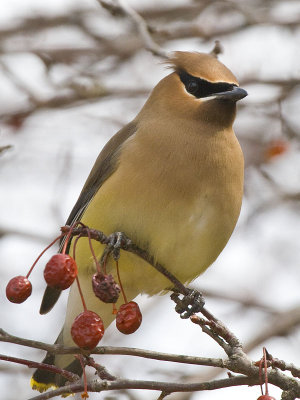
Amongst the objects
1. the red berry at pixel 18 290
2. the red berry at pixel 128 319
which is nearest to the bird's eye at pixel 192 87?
the red berry at pixel 128 319

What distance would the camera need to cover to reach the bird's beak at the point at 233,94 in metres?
3.88

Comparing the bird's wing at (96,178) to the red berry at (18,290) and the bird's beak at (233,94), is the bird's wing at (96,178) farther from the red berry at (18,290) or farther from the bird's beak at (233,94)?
the red berry at (18,290)

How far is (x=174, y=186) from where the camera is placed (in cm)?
375

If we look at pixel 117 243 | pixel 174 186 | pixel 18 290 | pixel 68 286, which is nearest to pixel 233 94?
pixel 174 186

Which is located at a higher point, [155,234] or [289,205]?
[289,205]

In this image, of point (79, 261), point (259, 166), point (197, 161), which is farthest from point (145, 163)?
point (259, 166)

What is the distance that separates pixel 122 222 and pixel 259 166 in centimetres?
259

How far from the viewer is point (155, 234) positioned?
3730 mm

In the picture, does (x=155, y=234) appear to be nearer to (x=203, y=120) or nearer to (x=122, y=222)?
(x=122, y=222)

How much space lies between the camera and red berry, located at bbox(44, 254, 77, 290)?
2939 mm

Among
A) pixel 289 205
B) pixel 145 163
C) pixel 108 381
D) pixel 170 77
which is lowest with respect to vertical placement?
pixel 108 381

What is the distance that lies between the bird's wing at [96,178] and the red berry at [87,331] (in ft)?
4.08

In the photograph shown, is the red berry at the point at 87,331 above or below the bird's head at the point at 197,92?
below

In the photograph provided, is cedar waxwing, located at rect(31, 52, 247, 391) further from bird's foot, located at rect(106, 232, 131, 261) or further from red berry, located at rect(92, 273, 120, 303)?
red berry, located at rect(92, 273, 120, 303)
